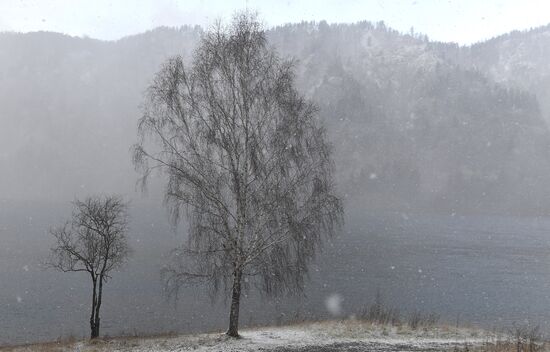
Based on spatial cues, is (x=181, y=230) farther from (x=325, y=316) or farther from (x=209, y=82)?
(x=209, y=82)

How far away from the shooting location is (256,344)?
2308cm

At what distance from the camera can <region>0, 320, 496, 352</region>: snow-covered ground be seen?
73.9 ft

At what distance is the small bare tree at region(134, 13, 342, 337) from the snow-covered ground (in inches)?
114

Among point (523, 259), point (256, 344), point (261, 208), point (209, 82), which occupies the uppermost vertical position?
point (209, 82)

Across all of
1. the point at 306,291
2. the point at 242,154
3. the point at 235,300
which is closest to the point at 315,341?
the point at 235,300

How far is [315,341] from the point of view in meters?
24.0

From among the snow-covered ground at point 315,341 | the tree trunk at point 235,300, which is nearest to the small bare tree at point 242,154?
the tree trunk at point 235,300

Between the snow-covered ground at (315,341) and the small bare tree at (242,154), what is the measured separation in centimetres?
289

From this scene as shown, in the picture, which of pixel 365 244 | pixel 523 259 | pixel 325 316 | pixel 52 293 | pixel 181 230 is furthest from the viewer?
pixel 181 230

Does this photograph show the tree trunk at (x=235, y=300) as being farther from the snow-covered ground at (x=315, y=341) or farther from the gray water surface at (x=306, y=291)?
the gray water surface at (x=306, y=291)

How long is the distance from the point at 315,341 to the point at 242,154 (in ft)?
33.3

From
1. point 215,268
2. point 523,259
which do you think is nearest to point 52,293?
point 215,268

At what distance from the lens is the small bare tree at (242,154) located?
2367 centimetres

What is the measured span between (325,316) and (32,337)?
29.9m
